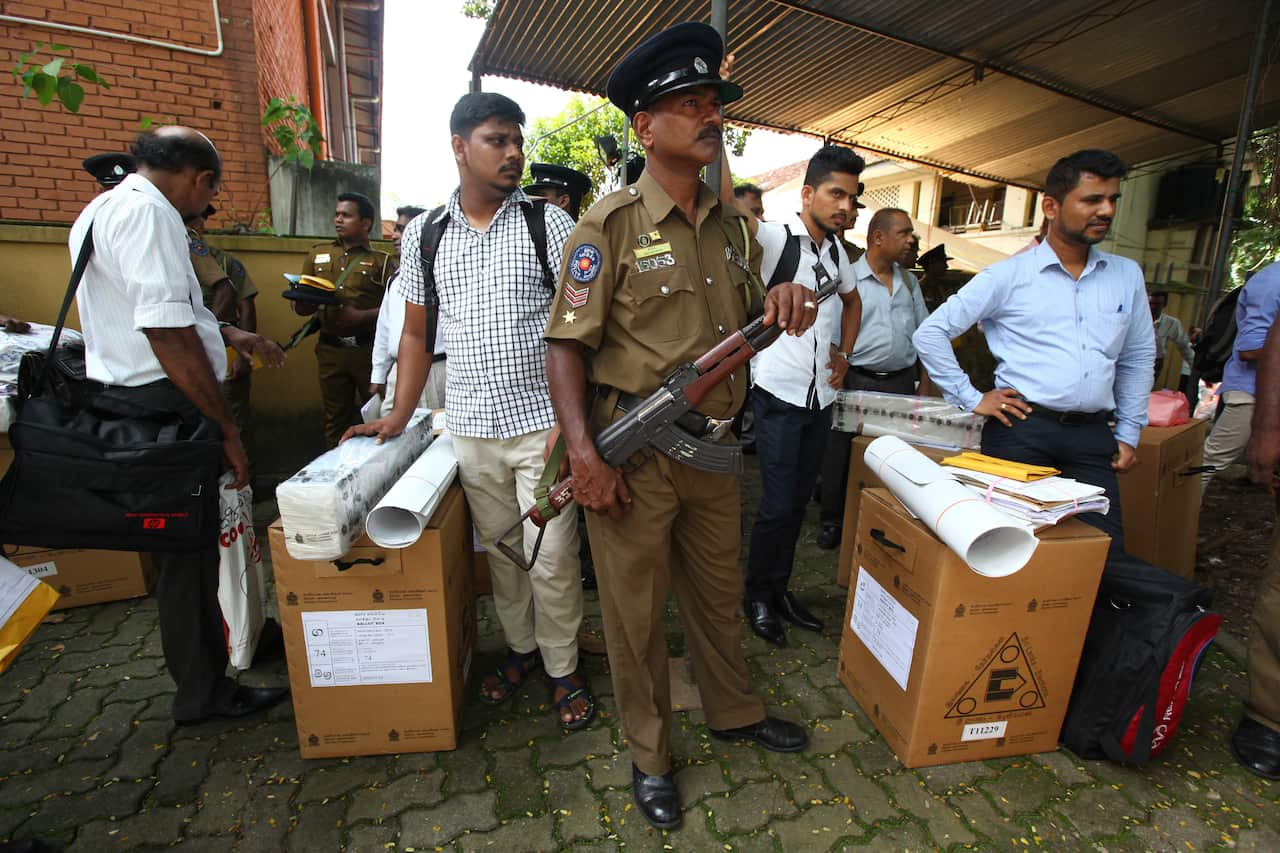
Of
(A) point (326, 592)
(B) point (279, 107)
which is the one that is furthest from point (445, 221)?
(B) point (279, 107)

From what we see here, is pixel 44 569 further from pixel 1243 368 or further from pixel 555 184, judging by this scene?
pixel 1243 368

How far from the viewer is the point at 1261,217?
18.0ft

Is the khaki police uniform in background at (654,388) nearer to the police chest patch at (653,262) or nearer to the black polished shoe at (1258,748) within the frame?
the police chest patch at (653,262)

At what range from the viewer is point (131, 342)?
1960mm

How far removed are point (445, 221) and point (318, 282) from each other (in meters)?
1.78

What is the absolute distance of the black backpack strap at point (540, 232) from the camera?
2.12m

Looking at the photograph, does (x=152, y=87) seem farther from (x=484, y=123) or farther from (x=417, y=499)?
(x=417, y=499)

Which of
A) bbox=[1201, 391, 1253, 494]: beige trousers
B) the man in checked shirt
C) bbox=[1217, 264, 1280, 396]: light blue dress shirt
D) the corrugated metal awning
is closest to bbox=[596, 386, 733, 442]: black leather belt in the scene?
the man in checked shirt

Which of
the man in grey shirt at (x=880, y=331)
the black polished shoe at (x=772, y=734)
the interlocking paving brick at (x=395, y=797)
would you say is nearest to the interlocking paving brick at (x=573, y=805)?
the interlocking paving brick at (x=395, y=797)

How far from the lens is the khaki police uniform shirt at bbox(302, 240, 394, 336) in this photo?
4.20 m

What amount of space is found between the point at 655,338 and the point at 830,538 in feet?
8.61

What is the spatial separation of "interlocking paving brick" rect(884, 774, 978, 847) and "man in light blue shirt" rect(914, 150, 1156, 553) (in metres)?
1.10

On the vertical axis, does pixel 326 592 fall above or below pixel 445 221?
below

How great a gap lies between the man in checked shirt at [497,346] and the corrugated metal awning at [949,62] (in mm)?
3399
